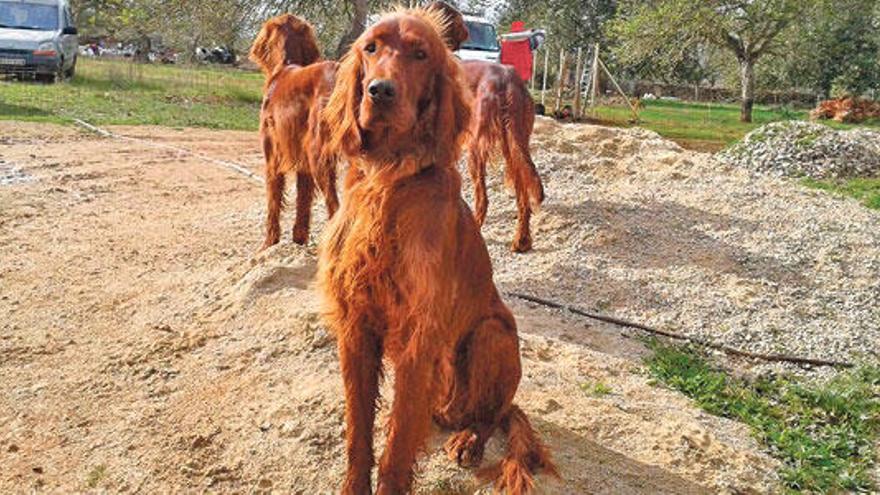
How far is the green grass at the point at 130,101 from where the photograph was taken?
14781 mm

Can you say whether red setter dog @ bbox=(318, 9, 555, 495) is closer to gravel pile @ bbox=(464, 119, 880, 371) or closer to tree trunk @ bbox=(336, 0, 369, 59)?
gravel pile @ bbox=(464, 119, 880, 371)

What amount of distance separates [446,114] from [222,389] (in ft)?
7.03

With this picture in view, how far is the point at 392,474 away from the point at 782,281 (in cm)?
487

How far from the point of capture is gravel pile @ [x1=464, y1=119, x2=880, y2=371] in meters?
5.82

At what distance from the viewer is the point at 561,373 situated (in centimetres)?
447

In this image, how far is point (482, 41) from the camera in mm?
19500

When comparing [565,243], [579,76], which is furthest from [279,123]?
[579,76]

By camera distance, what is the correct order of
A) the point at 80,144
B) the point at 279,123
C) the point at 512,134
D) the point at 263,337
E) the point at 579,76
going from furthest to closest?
the point at 579,76
the point at 80,144
the point at 512,134
the point at 279,123
the point at 263,337

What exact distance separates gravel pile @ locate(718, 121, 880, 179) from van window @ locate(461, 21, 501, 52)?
25.5 feet

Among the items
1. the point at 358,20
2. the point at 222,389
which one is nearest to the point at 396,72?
the point at 222,389

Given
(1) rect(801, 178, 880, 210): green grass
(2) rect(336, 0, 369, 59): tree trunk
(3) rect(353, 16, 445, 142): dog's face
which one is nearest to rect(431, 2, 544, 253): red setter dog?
(3) rect(353, 16, 445, 142): dog's face

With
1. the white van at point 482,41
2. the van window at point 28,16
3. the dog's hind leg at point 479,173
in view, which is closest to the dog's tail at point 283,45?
the dog's hind leg at point 479,173

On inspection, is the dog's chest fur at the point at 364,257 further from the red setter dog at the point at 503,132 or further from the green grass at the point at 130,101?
the green grass at the point at 130,101

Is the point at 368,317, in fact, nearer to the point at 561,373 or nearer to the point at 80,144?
the point at 561,373
